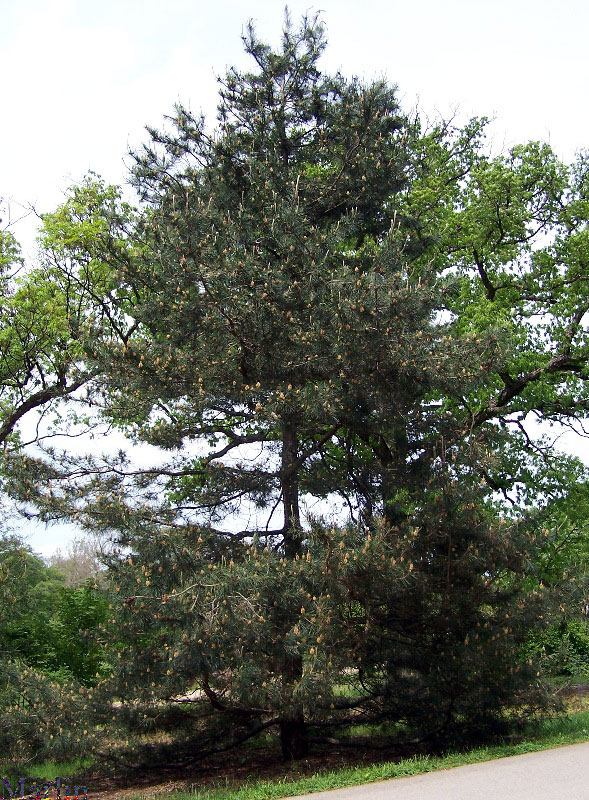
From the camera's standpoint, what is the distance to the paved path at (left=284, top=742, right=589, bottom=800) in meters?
6.64

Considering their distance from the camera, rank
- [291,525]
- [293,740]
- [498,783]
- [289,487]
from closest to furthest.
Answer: [498,783] < [291,525] < [293,740] < [289,487]

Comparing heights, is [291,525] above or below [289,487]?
below

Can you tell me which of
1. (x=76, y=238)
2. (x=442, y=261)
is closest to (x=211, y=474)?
(x=442, y=261)

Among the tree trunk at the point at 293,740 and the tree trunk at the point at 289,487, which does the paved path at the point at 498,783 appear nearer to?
the tree trunk at the point at 293,740

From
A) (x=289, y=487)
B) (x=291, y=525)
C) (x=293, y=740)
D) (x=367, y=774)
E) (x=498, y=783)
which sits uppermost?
(x=289, y=487)

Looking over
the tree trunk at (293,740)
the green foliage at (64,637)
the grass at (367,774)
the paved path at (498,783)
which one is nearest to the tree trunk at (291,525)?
the tree trunk at (293,740)

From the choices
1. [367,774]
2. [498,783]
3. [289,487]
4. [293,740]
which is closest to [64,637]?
[293,740]

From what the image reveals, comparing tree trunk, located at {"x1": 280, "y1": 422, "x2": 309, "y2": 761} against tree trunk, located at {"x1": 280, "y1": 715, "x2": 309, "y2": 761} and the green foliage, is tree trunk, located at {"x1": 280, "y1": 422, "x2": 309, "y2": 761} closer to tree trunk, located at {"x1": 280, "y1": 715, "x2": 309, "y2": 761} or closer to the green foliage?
tree trunk, located at {"x1": 280, "y1": 715, "x2": 309, "y2": 761}

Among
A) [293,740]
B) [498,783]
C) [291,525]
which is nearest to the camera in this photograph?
[498,783]

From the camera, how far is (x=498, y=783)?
7.14 meters

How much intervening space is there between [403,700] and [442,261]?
9997mm

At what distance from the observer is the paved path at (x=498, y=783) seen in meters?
6.64

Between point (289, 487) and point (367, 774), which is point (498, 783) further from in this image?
point (289, 487)

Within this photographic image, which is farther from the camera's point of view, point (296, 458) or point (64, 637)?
point (64, 637)
